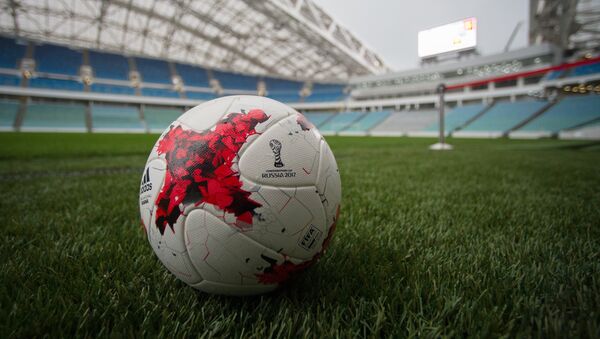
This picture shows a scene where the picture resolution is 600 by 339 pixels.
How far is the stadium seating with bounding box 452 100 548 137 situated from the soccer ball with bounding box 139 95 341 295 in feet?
95.7

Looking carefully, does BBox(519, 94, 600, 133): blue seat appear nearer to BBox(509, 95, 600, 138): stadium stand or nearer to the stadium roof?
BBox(509, 95, 600, 138): stadium stand

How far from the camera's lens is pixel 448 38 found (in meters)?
15.7

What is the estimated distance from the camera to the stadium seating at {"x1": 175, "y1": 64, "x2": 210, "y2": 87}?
4282 centimetres

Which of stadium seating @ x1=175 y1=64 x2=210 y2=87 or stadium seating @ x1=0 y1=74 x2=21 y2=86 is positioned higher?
stadium seating @ x1=175 y1=64 x2=210 y2=87

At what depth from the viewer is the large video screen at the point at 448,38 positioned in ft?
49.1

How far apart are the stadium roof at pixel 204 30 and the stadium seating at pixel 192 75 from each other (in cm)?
121

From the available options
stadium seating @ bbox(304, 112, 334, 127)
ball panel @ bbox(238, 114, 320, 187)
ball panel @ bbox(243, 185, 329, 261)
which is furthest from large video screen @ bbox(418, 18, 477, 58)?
stadium seating @ bbox(304, 112, 334, 127)

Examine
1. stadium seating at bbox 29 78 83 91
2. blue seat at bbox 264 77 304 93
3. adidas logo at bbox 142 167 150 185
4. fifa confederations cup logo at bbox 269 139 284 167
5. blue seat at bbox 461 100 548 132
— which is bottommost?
adidas logo at bbox 142 167 150 185

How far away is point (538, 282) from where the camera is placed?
1172 millimetres

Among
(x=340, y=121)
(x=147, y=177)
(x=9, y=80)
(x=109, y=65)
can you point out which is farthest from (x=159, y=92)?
(x=147, y=177)

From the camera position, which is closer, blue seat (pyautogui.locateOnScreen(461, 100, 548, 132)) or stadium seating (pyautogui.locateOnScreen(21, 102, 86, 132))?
blue seat (pyautogui.locateOnScreen(461, 100, 548, 132))

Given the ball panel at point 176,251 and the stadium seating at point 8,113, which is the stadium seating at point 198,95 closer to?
the stadium seating at point 8,113

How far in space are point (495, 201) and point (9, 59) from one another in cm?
4688

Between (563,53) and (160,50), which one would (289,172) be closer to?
(563,53)
